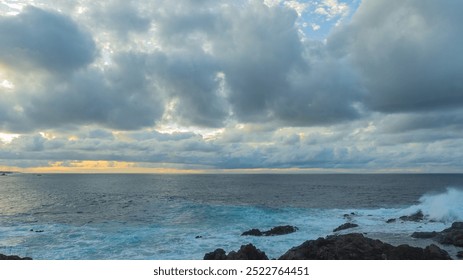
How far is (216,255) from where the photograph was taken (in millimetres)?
25219

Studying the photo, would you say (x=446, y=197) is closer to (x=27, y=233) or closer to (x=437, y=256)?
(x=437, y=256)

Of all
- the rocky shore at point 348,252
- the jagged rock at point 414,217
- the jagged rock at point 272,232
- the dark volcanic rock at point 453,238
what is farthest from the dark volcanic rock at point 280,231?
the jagged rock at point 414,217

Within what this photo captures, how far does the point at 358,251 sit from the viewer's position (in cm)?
2383

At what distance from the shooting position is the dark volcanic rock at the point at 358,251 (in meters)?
23.1

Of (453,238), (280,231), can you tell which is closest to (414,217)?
(453,238)

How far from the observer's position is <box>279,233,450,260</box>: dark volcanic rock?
75.8 ft

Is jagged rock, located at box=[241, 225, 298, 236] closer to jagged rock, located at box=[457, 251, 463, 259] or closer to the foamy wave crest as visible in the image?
jagged rock, located at box=[457, 251, 463, 259]

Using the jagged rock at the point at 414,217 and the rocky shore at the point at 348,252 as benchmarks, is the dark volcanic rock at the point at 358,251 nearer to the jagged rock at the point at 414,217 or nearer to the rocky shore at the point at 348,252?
the rocky shore at the point at 348,252

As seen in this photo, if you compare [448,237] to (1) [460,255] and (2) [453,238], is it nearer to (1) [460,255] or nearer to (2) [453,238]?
(2) [453,238]

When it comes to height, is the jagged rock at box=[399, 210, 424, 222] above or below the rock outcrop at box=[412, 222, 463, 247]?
below

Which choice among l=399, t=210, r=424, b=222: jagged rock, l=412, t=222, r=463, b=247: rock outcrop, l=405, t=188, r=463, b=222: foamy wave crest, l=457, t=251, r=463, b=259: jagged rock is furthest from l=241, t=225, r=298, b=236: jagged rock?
l=405, t=188, r=463, b=222: foamy wave crest

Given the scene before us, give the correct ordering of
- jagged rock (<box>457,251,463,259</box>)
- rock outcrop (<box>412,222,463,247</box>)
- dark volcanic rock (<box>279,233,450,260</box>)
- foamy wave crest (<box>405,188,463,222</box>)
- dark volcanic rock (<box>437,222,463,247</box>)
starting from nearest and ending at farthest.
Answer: dark volcanic rock (<box>279,233,450,260</box>), jagged rock (<box>457,251,463,259</box>), dark volcanic rock (<box>437,222,463,247</box>), rock outcrop (<box>412,222,463,247</box>), foamy wave crest (<box>405,188,463,222</box>)

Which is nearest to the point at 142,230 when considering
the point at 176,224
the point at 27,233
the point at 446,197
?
the point at 176,224
